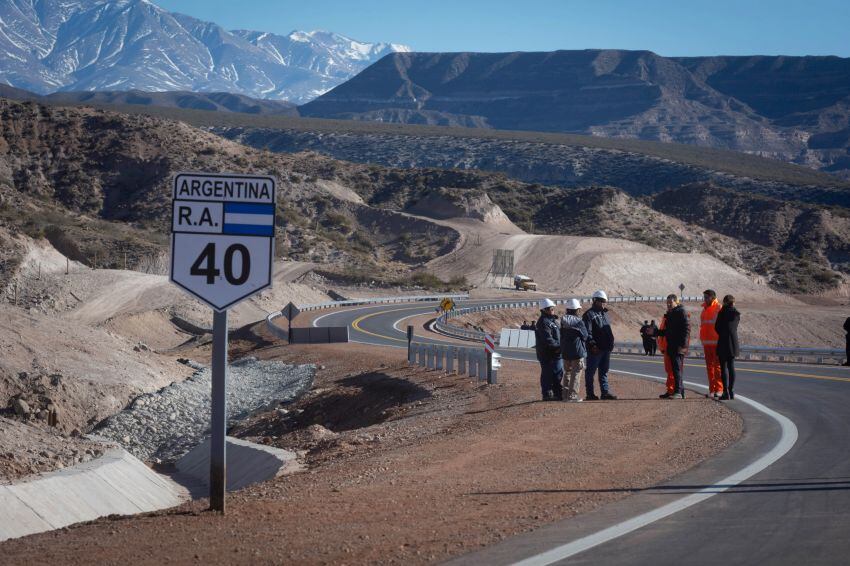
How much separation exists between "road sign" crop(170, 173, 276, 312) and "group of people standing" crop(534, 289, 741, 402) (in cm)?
838

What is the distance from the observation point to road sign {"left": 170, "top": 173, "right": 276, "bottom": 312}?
8648 mm

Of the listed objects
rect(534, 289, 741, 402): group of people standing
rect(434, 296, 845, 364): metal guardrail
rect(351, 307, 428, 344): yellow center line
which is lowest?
rect(351, 307, 428, 344): yellow center line

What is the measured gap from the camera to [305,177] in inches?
4336

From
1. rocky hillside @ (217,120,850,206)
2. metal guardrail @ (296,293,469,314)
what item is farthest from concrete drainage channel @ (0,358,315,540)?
rocky hillside @ (217,120,850,206)

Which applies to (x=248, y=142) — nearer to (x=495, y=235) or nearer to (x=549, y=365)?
(x=495, y=235)

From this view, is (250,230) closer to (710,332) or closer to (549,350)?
(549,350)

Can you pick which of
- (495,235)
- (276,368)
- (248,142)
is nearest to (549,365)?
(276,368)

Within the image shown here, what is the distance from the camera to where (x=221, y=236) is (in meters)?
8.66

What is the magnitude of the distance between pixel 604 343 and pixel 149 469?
739 centimetres

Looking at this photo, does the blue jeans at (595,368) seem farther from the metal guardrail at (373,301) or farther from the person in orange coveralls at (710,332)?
the metal guardrail at (373,301)

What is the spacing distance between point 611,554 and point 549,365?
10.2 m

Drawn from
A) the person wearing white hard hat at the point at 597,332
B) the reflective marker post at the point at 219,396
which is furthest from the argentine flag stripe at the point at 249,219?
the person wearing white hard hat at the point at 597,332

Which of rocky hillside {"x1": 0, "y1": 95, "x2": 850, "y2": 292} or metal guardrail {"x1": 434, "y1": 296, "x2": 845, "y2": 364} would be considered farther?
rocky hillside {"x1": 0, "y1": 95, "x2": 850, "y2": 292}

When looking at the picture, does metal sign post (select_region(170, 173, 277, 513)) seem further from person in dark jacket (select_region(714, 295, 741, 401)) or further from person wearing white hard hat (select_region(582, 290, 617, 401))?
person in dark jacket (select_region(714, 295, 741, 401))
